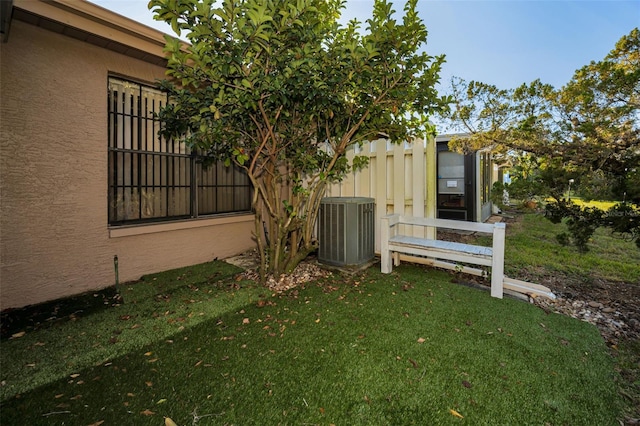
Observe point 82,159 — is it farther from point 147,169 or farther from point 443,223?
point 443,223

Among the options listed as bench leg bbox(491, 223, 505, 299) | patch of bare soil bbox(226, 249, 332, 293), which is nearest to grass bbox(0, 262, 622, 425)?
bench leg bbox(491, 223, 505, 299)

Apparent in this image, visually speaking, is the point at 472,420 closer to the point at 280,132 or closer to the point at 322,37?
the point at 280,132

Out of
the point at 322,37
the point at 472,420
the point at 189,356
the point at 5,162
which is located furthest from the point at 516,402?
the point at 5,162

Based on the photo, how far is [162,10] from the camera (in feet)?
7.42

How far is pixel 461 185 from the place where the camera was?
27.6 feet

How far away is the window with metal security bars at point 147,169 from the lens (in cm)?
367

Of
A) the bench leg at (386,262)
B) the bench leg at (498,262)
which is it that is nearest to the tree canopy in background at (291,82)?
the bench leg at (386,262)

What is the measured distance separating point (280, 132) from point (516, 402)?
10.4 ft

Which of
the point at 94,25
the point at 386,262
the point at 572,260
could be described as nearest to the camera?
the point at 94,25

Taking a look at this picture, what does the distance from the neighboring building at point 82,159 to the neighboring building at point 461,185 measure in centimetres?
706

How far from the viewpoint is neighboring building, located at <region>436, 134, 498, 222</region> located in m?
8.10

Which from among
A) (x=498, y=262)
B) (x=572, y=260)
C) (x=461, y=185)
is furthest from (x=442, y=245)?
(x=461, y=185)

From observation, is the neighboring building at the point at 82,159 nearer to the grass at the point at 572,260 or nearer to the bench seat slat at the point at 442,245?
the bench seat slat at the point at 442,245

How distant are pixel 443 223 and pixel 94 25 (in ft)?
15.5
